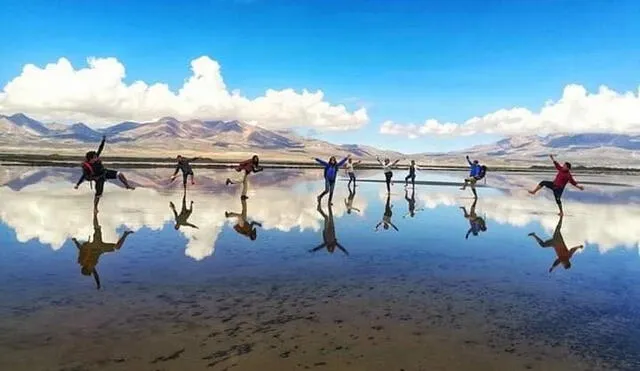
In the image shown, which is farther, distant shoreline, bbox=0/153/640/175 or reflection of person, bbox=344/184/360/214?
distant shoreline, bbox=0/153/640/175

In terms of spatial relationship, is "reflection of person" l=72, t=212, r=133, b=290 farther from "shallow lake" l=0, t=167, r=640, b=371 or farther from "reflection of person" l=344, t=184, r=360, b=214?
"reflection of person" l=344, t=184, r=360, b=214

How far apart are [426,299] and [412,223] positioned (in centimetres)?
1075

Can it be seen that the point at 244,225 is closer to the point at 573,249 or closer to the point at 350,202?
the point at 573,249

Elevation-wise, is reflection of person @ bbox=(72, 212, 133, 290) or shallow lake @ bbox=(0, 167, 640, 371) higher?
reflection of person @ bbox=(72, 212, 133, 290)

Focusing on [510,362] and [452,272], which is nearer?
[510,362]

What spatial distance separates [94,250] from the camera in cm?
1284

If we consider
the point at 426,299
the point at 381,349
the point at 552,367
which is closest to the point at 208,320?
the point at 381,349

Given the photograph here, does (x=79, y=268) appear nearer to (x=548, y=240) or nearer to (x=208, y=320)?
(x=208, y=320)

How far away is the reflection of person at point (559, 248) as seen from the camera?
13.3 metres

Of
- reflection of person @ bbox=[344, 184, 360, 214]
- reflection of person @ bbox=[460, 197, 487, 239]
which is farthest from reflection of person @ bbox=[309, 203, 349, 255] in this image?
reflection of person @ bbox=[460, 197, 487, 239]

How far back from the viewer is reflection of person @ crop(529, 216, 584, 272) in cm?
1334

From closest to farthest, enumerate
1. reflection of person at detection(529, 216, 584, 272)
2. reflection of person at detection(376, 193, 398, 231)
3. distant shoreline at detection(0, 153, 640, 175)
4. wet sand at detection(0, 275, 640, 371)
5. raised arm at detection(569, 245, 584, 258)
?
wet sand at detection(0, 275, 640, 371) < reflection of person at detection(529, 216, 584, 272) < raised arm at detection(569, 245, 584, 258) < reflection of person at detection(376, 193, 398, 231) < distant shoreline at detection(0, 153, 640, 175)

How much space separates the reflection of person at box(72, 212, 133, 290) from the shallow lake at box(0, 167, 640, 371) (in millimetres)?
49

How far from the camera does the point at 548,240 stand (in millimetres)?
16703
